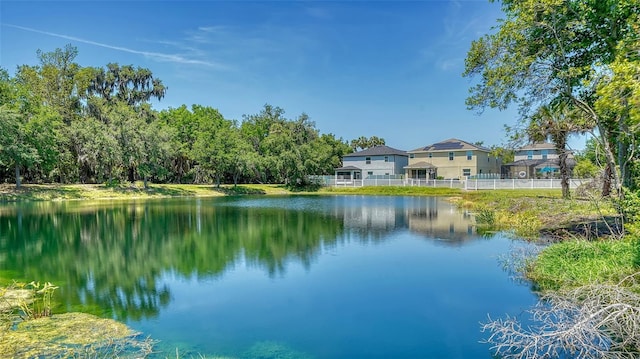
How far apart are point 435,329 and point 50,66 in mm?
54100

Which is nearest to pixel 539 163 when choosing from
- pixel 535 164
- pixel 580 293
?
pixel 535 164

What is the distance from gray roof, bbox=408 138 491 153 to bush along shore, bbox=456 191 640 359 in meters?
31.6

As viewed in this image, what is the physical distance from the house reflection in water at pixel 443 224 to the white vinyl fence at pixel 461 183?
15.5 metres

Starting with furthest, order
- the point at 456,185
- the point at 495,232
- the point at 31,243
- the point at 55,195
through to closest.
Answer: the point at 456,185
the point at 55,195
the point at 495,232
the point at 31,243

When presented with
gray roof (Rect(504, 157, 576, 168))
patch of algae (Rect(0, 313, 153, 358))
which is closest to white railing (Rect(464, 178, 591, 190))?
gray roof (Rect(504, 157, 576, 168))

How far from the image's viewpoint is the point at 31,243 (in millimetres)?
16500

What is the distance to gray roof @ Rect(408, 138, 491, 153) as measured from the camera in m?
48.6

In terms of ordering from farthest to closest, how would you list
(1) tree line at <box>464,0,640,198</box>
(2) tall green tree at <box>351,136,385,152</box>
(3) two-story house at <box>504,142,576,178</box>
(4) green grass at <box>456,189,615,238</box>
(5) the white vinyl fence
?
(2) tall green tree at <box>351,136,385,152</box>, (3) two-story house at <box>504,142,576,178</box>, (5) the white vinyl fence, (4) green grass at <box>456,189,615,238</box>, (1) tree line at <box>464,0,640,198</box>

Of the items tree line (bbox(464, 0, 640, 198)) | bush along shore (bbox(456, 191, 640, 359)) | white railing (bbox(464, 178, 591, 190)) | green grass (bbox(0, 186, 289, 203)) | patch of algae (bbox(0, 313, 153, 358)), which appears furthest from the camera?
white railing (bbox(464, 178, 591, 190))

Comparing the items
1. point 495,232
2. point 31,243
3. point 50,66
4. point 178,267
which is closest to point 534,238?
point 495,232

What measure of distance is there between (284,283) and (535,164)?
149 ft

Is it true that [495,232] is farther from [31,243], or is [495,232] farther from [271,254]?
[31,243]

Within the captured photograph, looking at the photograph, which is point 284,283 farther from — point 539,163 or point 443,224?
point 539,163

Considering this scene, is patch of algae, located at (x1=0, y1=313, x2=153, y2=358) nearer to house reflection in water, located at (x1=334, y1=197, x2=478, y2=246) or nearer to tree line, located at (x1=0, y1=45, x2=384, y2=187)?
house reflection in water, located at (x1=334, y1=197, x2=478, y2=246)
